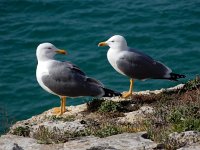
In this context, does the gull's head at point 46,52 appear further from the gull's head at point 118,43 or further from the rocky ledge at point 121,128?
the gull's head at point 118,43

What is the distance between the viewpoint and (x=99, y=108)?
13.0 metres

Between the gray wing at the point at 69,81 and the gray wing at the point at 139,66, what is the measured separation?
0.99 metres

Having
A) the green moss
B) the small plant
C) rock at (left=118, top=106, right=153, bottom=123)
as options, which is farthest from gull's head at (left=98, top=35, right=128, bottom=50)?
the small plant

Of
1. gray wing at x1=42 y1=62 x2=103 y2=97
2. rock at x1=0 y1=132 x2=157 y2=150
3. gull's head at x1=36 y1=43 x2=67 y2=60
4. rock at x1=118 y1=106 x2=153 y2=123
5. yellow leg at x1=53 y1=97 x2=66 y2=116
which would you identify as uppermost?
gull's head at x1=36 y1=43 x2=67 y2=60

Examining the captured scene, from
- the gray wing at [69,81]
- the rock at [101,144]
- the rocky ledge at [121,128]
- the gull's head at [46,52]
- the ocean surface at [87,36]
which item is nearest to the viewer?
the rock at [101,144]

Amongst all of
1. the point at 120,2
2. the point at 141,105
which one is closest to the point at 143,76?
the point at 141,105

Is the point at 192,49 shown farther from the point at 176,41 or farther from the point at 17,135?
the point at 17,135

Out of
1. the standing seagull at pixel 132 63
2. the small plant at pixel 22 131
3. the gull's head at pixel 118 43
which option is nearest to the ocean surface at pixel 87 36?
the standing seagull at pixel 132 63

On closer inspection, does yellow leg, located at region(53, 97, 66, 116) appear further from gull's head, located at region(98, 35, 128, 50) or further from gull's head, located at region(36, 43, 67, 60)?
gull's head, located at region(98, 35, 128, 50)

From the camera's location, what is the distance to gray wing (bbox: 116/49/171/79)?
13922mm

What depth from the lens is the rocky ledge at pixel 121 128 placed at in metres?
9.40

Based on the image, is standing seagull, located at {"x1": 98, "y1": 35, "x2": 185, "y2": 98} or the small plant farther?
standing seagull, located at {"x1": 98, "y1": 35, "x2": 185, "y2": 98}

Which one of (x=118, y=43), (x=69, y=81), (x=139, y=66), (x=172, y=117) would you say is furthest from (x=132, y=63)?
(x=172, y=117)

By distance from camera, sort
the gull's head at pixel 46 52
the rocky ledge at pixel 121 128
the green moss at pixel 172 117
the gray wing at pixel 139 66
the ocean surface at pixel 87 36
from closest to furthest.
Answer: the rocky ledge at pixel 121 128 < the green moss at pixel 172 117 < the gull's head at pixel 46 52 < the gray wing at pixel 139 66 < the ocean surface at pixel 87 36
